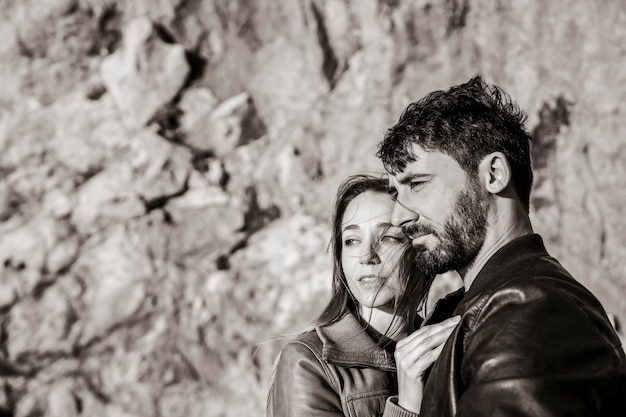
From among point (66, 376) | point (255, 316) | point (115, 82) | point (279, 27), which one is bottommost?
point (66, 376)

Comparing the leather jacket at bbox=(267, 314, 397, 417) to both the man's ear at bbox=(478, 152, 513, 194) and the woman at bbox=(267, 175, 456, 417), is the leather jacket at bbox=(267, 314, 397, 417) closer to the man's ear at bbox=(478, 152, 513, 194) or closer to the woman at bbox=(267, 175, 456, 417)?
the woman at bbox=(267, 175, 456, 417)

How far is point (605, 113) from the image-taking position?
221 inches

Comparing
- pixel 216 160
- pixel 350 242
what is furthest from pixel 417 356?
pixel 216 160

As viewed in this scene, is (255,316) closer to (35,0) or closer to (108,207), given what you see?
(108,207)

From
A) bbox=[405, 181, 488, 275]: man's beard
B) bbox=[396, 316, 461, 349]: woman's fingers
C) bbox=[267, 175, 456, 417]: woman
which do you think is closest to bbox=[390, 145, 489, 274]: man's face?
bbox=[405, 181, 488, 275]: man's beard

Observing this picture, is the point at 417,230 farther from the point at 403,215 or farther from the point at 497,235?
the point at 497,235

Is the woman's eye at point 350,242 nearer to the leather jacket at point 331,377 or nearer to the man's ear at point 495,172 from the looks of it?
the leather jacket at point 331,377

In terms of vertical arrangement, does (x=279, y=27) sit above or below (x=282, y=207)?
above

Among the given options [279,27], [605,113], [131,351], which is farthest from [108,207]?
[605,113]

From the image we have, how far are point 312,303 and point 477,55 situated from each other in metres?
2.66

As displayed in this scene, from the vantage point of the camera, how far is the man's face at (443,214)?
167cm

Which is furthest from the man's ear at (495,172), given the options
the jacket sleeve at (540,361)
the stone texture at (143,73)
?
the stone texture at (143,73)

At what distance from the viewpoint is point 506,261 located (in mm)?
1588

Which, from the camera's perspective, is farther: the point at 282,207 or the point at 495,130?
the point at 282,207
